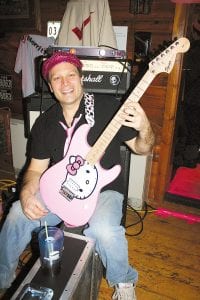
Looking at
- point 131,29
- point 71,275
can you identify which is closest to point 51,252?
point 71,275

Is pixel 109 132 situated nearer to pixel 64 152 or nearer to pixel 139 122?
pixel 139 122

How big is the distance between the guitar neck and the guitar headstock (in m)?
0.04

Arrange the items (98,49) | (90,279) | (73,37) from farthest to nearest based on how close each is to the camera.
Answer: (73,37) → (98,49) → (90,279)

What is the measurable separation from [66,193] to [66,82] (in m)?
0.58

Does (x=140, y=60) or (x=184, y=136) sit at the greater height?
(x=140, y=60)

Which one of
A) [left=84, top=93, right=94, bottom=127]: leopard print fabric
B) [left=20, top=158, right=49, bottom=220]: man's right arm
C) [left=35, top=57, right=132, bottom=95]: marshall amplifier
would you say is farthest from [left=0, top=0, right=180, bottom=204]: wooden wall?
[left=20, top=158, right=49, bottom=220]: man's right arm

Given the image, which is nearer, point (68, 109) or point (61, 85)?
point (61, 85)

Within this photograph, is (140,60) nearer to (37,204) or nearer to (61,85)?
(61,85)

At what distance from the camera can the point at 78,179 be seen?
1.42 meters

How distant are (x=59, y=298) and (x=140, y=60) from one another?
5.94ft

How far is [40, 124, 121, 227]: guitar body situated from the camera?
140 centimetres

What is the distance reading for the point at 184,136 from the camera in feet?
11.7

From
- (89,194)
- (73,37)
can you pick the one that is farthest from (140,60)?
(89,194)

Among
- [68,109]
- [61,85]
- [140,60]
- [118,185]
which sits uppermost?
[140,60]
